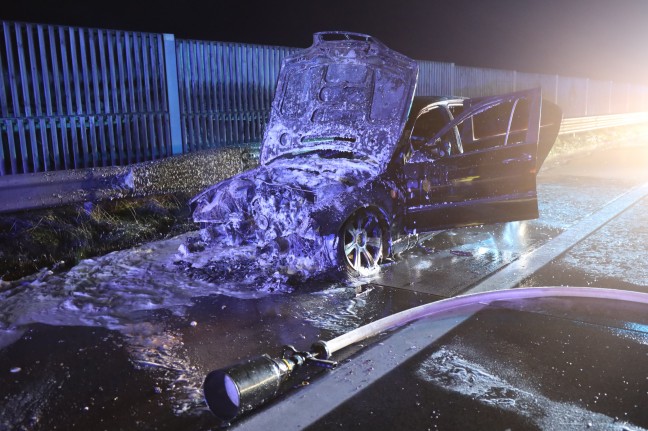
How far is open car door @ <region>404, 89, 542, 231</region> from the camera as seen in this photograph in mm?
6211

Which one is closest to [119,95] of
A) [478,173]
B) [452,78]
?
[478,173]

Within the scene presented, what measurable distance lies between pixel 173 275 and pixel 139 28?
44.5ft

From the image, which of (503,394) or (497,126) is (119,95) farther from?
(503,394)

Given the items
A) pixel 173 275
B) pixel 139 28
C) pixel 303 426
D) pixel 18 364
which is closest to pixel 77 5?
pixel 139 28

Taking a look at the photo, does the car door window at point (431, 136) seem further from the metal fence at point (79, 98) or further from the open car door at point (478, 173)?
the metal fence at point (79, 98)

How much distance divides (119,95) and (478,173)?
5.78 m

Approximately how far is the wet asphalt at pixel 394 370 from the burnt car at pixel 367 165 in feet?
1.94

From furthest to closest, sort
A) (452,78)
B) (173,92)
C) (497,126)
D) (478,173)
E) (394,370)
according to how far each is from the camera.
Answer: (452,78), (173,92), (497,126), (478,173), (394,370)

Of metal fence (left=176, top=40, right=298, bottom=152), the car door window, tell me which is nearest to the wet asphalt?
the car door window

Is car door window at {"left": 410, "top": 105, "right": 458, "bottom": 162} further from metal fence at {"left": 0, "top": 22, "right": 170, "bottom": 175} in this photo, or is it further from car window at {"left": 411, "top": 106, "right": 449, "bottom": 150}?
metal fence at {"left": 0, "top": 22, "right": 170, "bottom": 175}

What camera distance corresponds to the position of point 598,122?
19.2 metres

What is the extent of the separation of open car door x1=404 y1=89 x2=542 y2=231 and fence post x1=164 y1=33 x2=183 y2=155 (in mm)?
5026

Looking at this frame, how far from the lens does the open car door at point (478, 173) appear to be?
20.4ft

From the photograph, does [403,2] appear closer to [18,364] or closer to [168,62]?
[168,62]
